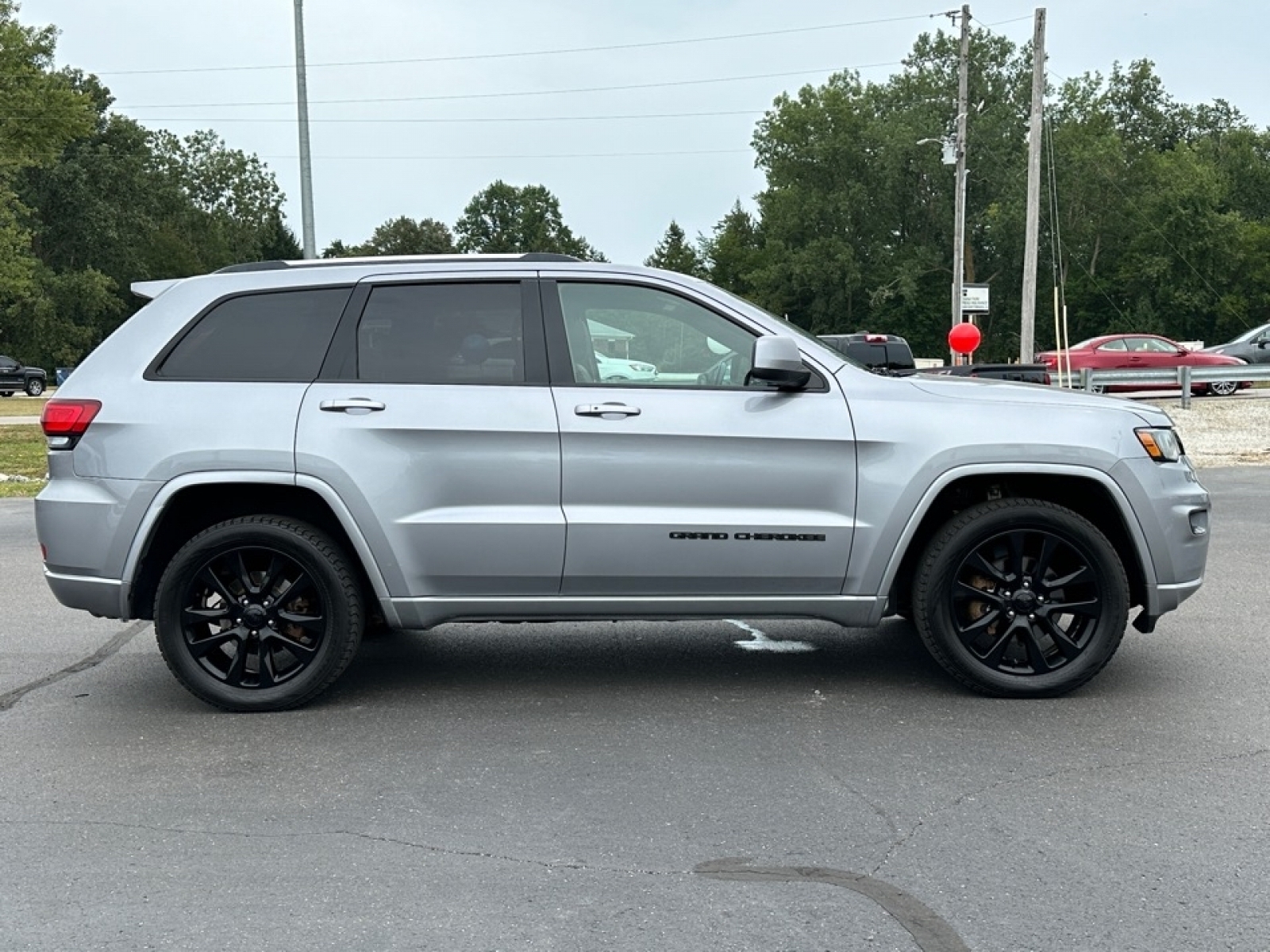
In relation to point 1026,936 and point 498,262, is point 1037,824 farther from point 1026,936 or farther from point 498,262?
point 498,262

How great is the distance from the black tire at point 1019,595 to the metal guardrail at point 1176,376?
767 inches

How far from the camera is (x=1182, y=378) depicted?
2447 centimetres

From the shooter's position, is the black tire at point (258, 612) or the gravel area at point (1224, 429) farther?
the gravel area at point (1224, 429)

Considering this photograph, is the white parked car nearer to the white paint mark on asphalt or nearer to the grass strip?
the white paint mark on asphalt

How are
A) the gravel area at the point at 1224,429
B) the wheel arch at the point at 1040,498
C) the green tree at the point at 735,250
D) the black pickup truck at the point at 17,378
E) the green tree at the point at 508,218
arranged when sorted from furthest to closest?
the green tree at the point at 508,218 < the green tree at the point at 735,250 < the black pickup truck at the point at 17,378 < the gravel area at the point at 1224,429 < the wheel arch at the point at 1040,498

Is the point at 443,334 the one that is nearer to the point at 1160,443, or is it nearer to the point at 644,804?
the point at 644,804

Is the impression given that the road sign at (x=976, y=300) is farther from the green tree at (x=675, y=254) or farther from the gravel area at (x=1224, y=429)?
the green tree at (x=675, y=254)

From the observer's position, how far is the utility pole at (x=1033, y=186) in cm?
2845

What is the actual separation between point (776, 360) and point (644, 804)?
1831 mm

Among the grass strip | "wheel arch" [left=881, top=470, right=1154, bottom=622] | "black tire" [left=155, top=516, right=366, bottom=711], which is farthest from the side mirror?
the grass strip

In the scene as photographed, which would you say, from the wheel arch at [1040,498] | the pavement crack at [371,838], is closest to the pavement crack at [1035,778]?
the pavement crack at [371,838]

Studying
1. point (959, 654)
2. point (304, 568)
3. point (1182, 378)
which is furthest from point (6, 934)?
point (1182, 378)

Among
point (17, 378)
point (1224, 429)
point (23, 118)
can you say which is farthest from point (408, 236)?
point (1224, 429)

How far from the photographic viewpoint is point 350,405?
5.35 meters
